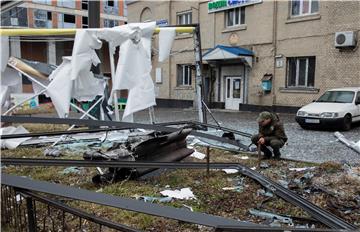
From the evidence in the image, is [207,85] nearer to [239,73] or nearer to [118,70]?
[239,73]

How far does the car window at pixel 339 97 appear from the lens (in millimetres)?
12352

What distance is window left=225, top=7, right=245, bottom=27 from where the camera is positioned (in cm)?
2039

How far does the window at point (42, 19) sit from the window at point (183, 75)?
23612 millimetres

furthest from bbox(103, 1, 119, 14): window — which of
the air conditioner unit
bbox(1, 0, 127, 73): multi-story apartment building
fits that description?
the air conditioner unit

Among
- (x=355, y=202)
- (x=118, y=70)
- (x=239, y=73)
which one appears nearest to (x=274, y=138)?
(x=355, y=202)

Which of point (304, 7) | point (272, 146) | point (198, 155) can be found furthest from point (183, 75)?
point (272, 146)

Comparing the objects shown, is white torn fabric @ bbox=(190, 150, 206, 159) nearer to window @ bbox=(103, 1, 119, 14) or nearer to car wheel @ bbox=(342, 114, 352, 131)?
car wheel @ bbox=(342, 114, 352, 131)

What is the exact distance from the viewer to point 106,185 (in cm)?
527

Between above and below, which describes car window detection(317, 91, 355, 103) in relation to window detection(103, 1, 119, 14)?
below

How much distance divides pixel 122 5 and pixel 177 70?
28.3 metres

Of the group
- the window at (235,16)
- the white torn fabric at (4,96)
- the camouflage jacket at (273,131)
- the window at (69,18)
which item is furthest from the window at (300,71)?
the window at (69,18)

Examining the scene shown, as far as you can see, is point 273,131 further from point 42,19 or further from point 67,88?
point 42,19

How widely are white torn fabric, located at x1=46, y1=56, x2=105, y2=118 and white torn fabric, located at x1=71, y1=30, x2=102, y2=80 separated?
10.5 inches

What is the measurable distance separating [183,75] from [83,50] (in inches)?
637
